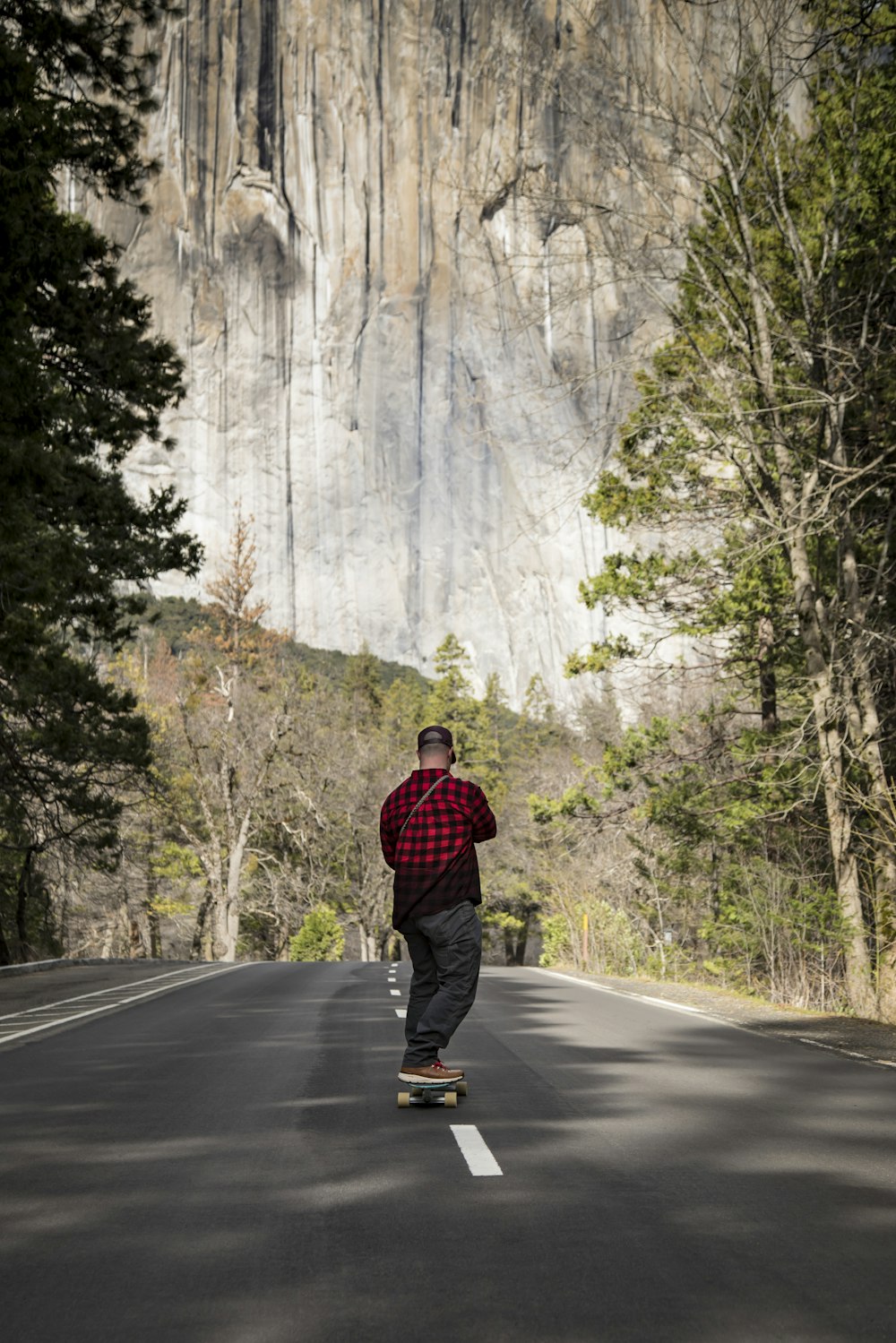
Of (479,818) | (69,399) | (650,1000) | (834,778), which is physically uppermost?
(69,399)

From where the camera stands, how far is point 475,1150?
575 cm

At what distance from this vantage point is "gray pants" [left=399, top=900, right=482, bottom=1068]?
275 inches

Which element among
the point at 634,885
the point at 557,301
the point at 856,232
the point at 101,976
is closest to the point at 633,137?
the point at 557,301

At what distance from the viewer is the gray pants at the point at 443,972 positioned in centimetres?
698

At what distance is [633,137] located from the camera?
16.4 meters

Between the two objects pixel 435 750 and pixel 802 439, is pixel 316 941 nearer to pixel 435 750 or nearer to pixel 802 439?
pixel 802 439

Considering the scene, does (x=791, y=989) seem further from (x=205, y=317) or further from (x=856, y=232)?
(x=205, y=317)

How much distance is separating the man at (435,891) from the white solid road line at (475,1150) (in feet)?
2.23

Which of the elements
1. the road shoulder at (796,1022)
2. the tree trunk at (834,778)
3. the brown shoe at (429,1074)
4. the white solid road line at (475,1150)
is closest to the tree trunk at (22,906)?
the road shoulder at (796,1022)

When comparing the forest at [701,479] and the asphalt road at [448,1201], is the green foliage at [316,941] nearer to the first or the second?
the forest at [701,479]

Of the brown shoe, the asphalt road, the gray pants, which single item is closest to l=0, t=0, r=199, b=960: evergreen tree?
the asphalt road

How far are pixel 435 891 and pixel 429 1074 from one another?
0.92 m

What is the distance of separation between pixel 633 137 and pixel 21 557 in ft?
29.1

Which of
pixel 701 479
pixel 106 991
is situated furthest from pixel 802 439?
pixel 106 991
